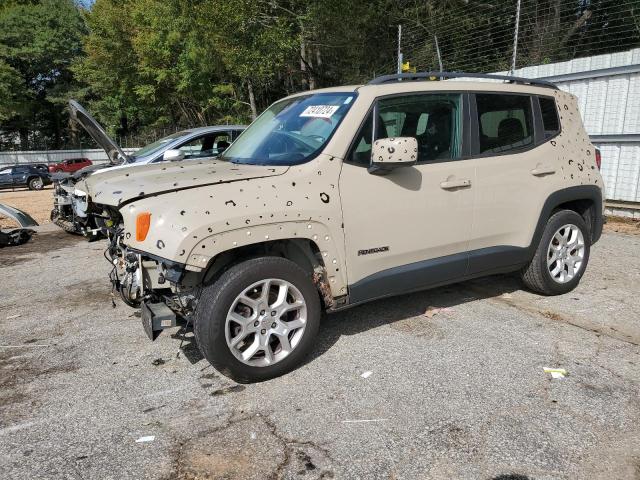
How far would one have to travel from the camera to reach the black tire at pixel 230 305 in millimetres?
3154

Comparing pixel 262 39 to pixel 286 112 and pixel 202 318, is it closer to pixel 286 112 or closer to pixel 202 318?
pixel 286 112

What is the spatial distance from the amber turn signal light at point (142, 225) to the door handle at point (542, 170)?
3219mm

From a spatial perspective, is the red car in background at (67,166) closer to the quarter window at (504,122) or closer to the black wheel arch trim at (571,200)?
the quarter window at (504,122)

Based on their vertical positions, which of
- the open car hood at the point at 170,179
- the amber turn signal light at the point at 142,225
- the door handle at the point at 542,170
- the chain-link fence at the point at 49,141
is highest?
the open car hood at the point at 170,179

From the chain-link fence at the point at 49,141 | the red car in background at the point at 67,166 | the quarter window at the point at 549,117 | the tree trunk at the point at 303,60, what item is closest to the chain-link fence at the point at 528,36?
the quarter window at the point at 549,117

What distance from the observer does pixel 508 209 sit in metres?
4.38

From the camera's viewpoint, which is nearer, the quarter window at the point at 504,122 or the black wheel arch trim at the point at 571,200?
the quarter window at the point at 504,122

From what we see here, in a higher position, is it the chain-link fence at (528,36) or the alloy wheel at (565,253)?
the chain-link fence at (528,36)

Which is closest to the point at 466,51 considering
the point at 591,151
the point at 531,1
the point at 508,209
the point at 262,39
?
the point at 531,1

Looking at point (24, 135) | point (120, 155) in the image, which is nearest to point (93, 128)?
point (120, 155)

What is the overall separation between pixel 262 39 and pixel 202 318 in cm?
1489

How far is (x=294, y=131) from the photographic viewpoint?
4039 millimetres

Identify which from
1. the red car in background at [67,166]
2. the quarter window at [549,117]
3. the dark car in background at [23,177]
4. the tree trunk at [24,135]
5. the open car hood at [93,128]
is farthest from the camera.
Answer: the tree trunk at [24,135]

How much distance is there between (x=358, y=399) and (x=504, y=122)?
8.85ft
